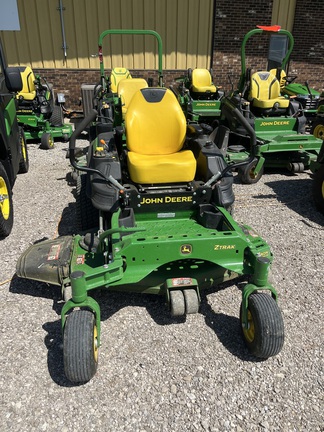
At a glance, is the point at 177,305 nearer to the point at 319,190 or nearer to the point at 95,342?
the point at 95,342

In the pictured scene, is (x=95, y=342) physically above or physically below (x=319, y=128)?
above

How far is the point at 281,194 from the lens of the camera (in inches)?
215

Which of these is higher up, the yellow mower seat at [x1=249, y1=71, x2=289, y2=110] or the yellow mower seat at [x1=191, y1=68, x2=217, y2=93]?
the yellow mower seat at [x1=249, y1=71, x2=289, y2=110]

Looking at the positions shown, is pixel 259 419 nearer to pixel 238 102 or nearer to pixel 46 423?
pixel 46 423

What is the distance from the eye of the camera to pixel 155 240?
106 inches

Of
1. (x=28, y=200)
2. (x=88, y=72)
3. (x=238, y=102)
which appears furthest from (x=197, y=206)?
(x=88, y=72)

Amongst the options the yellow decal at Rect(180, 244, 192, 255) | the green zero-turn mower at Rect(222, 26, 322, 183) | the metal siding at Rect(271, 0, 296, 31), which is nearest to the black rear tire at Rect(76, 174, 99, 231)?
the yellow decal at Rect(180, 244, 192, 255)

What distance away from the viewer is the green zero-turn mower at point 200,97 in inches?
329

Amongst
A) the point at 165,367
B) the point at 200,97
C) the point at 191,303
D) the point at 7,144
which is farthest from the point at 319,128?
the point at 165,367

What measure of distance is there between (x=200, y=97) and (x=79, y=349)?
25.7 feet

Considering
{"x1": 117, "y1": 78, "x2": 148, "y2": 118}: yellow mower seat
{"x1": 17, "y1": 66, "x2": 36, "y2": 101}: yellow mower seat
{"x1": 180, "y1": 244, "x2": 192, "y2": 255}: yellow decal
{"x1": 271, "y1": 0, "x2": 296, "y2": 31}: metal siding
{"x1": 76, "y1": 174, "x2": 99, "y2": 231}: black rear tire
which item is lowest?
{"x1": 76, "y1": 174, "x2": 99, "y2": 231}: black rear tire

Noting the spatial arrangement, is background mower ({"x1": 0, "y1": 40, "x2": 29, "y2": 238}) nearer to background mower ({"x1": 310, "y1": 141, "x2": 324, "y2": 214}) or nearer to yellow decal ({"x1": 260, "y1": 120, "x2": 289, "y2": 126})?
background mower ({"x1": 310, "y1": 141, "x2": 324, "y2": 214})

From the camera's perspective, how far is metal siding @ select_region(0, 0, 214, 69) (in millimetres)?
9938

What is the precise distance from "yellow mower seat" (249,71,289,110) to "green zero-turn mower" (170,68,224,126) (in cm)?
164
